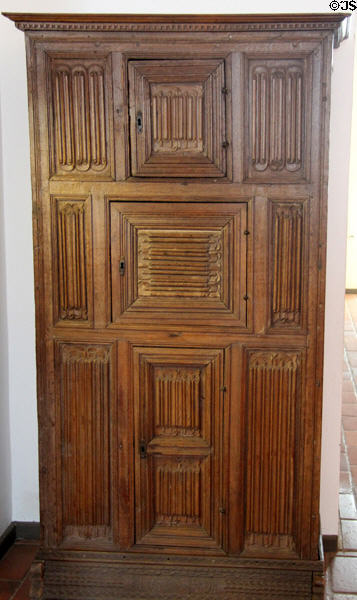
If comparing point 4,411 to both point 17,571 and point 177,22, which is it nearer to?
point 17,571

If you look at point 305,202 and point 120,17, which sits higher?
point 120,17

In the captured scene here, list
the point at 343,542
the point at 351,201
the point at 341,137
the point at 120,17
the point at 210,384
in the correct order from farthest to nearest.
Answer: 1. the point at 351,201
2. the point at 343,542
3. the point at 341,137
4. the point at 210,384
5. the point at 120,17

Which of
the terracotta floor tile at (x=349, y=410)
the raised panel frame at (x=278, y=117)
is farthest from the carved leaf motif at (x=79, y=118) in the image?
the terracotta floor tile at (x=349, y=410)

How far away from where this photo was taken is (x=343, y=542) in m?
3.39

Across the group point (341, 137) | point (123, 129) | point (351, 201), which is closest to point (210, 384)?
point (123, 129)

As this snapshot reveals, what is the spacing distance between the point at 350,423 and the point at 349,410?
29 centimetres

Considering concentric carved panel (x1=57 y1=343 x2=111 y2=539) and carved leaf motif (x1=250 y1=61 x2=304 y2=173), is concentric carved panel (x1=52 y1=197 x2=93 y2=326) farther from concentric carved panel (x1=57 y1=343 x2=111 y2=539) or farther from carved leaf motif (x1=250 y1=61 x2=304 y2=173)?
carved leaf motif (x1=250 y1=61 x2=304 y2=173)

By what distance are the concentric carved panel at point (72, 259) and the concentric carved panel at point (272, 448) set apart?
0.70 meters

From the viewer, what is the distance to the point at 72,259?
8.70 feet

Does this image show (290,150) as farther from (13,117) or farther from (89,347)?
(13,117)

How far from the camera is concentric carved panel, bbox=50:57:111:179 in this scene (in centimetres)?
255

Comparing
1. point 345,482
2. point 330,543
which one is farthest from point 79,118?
point 345,482

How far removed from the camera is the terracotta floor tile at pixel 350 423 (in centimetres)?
504

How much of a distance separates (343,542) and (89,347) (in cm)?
170
